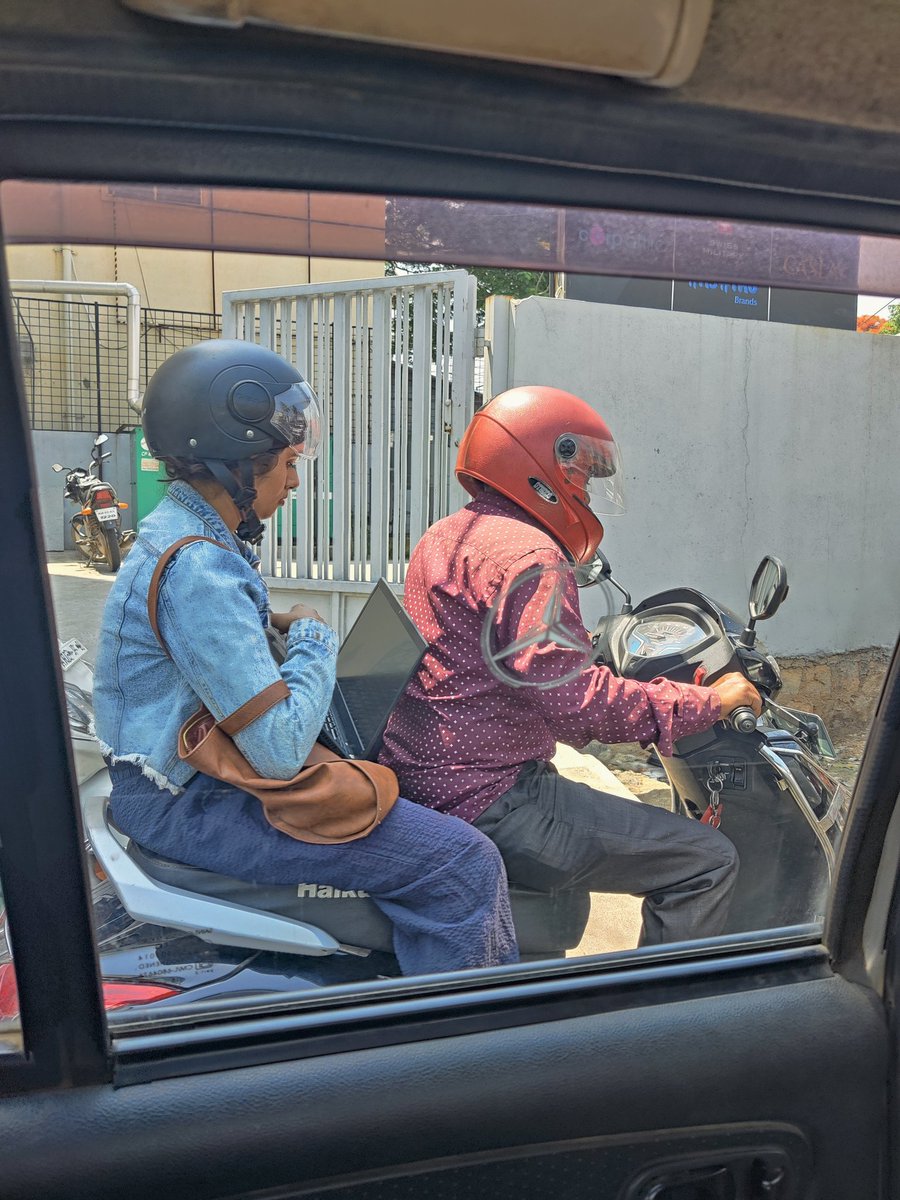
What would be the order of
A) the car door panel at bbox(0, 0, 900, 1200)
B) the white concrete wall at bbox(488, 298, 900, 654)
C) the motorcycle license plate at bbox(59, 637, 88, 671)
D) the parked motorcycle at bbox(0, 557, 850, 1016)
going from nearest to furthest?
the car door panel at bbox(0, 0, 900, 1200)
the motorcycle license plate at bbox(59, 637, 88, 671)
the parked motorcycle at bbox(0, 557, 850, 1016)
the white concrete wall at bbox(488, 298, 900, 654)

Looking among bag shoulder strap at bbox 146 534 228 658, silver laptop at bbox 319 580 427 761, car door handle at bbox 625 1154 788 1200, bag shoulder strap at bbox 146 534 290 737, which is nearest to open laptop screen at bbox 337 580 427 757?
silver laptop at bbox 319 580 427 761

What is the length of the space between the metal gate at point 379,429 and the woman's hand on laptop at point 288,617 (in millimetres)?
103

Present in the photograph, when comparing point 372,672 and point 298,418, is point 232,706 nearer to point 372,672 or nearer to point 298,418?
point 372,672

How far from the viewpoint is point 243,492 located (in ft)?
5.94

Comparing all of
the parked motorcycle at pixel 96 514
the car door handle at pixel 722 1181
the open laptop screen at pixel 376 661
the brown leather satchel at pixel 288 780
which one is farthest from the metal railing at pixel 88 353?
the car door handle at pixel 722 1181

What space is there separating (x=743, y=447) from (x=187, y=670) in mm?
1595

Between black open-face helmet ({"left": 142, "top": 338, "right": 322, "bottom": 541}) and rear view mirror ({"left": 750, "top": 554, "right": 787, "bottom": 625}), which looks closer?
black open-face helmet ({"left": 142, "top": 338, "right": 322, "bottom": 541})

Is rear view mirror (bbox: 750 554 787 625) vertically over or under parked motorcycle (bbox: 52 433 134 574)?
under

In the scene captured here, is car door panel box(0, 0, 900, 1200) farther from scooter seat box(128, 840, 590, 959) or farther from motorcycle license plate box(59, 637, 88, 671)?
scooter seat box(128, 840, 590, 959)

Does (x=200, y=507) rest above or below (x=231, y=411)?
below

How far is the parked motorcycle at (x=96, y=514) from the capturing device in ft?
4.00

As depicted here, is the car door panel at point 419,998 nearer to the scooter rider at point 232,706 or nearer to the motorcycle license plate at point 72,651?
the motorcycle license plate at point 72,651

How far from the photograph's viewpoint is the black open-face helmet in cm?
162

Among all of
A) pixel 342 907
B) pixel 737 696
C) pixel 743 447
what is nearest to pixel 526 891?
pixel 342 907
